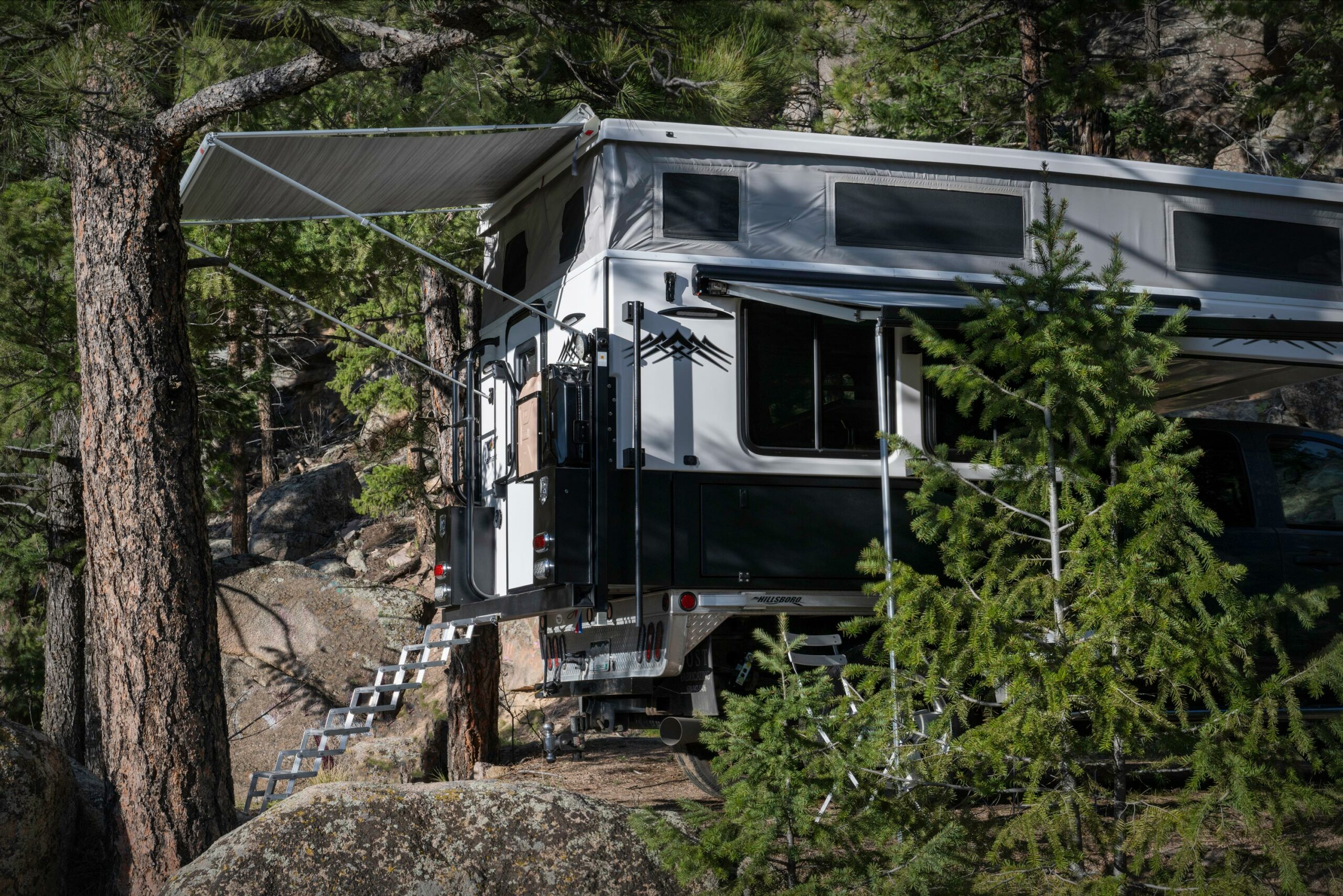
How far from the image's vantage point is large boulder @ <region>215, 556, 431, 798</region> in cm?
1290

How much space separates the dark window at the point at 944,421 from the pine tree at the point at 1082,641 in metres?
1.71

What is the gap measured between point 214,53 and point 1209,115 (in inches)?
641

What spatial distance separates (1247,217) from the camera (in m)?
8.11

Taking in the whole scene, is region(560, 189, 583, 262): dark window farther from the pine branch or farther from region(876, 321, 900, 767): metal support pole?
region(876, 321, 900, 767): metal support pole

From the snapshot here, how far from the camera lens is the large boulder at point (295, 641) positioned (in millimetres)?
12898

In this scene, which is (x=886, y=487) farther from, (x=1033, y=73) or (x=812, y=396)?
(x=1033, y=73)

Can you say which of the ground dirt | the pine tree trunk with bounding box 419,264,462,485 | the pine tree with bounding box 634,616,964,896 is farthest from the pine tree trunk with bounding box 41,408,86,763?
the pine tree with bounding box 634,616,964,896

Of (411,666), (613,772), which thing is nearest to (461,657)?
(411,666)

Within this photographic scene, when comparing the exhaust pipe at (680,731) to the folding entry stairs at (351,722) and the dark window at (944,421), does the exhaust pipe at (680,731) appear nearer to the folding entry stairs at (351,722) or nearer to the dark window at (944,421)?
the folding entry stairs at (351,722)

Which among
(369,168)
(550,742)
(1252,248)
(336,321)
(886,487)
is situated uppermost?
(369,168)

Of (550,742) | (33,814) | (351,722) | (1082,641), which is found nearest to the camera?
(1082,641)

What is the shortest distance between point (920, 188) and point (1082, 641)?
11.5ft

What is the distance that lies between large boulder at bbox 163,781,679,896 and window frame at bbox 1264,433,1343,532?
4350mm

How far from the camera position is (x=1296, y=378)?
8609 mm
